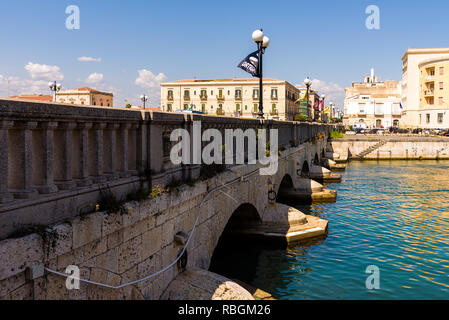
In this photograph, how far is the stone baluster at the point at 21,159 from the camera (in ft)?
13.5

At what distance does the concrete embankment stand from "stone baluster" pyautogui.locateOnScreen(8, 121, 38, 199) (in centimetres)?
5027

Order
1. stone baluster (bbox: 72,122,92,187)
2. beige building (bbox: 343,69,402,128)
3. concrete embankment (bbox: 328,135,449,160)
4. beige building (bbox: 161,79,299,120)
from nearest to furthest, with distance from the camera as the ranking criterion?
stone baluster (bbox: 72,122,92,187)
concrete embankment (bbox: 328,135,449,160)
beige building (bbox: 161,79,299,120)
beige building (bbox: 343,69,402,128)

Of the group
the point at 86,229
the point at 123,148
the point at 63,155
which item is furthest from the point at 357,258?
the point at 63,155

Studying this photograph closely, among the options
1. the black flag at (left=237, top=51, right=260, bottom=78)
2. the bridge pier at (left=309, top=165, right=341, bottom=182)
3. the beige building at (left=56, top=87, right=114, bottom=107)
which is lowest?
the bridge pier at (left=309, top=165, right=341, bottom=182)

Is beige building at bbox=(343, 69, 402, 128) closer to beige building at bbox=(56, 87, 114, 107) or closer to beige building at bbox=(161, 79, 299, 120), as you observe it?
beige building at bbox=(161, 79, 299, 120)

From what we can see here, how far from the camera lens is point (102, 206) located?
5188 millimetres

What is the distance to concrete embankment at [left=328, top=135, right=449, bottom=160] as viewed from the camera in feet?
173

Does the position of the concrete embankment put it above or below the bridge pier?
above

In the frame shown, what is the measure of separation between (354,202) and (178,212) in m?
17.9

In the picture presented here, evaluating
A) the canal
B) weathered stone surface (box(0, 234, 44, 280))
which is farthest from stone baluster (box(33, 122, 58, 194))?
the canal

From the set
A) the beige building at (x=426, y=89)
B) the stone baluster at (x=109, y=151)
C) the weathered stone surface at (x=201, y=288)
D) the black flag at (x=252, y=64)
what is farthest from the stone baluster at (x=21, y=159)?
the beige building at (x=426, y=89)

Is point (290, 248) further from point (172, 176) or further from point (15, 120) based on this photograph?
point (15, 120)

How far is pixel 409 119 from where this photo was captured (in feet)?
265

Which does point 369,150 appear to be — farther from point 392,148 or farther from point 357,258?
point 357,258
